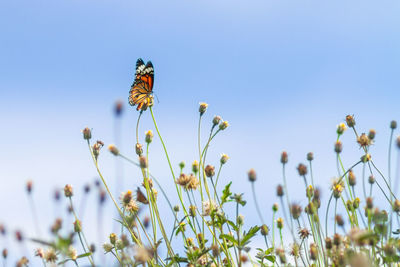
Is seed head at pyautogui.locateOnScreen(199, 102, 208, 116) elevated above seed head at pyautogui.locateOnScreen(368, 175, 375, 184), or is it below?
above

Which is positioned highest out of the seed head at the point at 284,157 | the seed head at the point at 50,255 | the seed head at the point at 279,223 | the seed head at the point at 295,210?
the seed head at the point at 284,157

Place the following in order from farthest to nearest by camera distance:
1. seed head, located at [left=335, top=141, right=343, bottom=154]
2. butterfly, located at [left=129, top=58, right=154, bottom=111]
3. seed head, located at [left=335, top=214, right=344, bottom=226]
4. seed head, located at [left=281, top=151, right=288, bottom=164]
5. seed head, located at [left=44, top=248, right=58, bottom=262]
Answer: butterfly, located at [left=129, top=58, right=154, bottom=111]
seed head, located at [left=335, top=141, right=343, bottom=154]
seed head, located at [left=281, top=151, right=288, bottom=164]
seed head, located at [left=44, top=248, right=58, bottom=262]
seed head, located at [left=335, top=214, right=344, bottom=226]

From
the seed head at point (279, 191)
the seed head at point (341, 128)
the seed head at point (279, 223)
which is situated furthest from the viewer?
the seed head at point (341, 128)

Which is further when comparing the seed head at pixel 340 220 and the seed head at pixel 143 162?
the seed head at pixel 143 162

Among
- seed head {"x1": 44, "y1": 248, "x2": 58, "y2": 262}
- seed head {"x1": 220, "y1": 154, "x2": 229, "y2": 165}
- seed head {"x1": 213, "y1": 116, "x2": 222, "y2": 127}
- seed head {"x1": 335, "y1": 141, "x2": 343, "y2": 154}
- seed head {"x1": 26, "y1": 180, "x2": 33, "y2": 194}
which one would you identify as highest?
seed head {"x1": 213, "y1": 116, "x2": 222, "y2": 127}

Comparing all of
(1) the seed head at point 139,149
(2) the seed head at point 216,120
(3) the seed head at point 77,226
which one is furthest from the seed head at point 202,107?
(3) the seed head at point 77,226

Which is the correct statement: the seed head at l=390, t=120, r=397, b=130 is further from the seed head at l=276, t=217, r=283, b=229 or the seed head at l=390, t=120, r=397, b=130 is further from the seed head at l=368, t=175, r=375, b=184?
the seed head at l=276, t=217, r=283, b=229

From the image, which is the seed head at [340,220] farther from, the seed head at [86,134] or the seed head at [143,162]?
the seed head at [86,134]

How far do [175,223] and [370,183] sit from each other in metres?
1.71

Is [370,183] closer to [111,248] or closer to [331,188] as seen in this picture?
[331,188]

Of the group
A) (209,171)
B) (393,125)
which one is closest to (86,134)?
(209,171)

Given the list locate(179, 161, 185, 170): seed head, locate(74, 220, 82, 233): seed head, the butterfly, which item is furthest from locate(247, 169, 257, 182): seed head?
the butterfly

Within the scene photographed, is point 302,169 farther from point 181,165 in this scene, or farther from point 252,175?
point 181,165

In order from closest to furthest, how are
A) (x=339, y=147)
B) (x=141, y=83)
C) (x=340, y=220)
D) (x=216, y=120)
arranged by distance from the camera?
(x=340, y=220) → (x=339, y=147) → (x=216, y=120) → (x=141, y=83)
